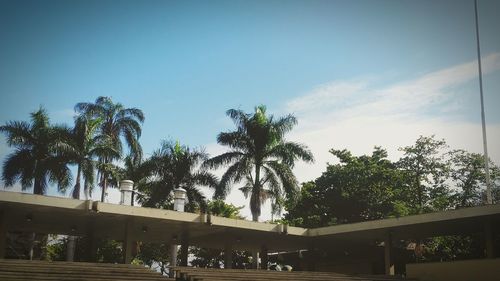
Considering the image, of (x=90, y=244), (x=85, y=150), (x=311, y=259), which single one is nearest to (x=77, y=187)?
(x=85, y=150)

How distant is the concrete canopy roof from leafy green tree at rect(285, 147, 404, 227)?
44.5 ft

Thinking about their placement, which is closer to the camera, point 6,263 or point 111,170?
point 6,263

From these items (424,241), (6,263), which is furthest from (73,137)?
(424,241)

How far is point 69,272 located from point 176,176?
16979 millimetres

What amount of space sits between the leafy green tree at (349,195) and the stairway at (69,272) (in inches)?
967

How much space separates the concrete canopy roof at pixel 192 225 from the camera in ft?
55.2

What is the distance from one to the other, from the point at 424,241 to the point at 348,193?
722cm

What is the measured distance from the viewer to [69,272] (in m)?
14.1

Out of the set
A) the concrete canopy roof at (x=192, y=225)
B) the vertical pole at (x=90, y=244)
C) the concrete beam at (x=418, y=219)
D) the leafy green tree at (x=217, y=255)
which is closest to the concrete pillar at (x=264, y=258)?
the concrete canopy roof at (x=192, y=225)

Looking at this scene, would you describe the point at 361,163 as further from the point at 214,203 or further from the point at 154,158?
the point at 154,158

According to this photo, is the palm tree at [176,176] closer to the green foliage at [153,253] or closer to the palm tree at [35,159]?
the palm tree at [35,159]

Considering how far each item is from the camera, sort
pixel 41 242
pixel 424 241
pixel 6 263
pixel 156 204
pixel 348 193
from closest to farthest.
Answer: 1. pixel 6 263
2. pixel 156 204
3. pixel 41 242
4. pixel 424 241
5. pixel 348 193

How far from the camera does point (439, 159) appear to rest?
4225cm

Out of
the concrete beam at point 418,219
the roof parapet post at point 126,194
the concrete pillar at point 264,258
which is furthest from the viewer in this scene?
the concrete pillar at point 264,258
